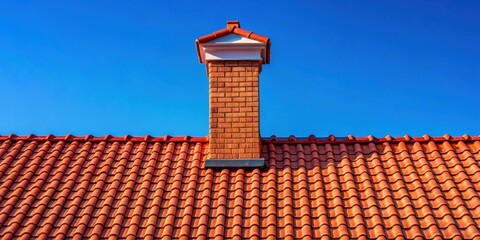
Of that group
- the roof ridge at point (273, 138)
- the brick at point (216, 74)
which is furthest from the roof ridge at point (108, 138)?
the brick at point (216, 74)

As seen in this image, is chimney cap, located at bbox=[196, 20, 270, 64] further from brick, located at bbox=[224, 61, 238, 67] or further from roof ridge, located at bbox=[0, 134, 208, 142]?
roof ridge, located at bbox=[0, 134, 208, 142]

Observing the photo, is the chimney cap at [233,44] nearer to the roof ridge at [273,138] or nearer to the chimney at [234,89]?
the chimney at [234,89]

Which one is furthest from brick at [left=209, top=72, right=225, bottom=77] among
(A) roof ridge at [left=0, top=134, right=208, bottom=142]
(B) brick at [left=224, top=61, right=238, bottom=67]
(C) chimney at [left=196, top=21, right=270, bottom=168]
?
(A) roof ridge at [left=0, top=134, right=208, bottom=142]

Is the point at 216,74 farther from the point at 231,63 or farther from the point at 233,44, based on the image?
the point at 233,44

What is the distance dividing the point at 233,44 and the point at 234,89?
2.18 ft

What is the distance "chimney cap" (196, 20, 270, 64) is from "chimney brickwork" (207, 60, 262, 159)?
0.30 feet

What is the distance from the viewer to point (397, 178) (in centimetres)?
897

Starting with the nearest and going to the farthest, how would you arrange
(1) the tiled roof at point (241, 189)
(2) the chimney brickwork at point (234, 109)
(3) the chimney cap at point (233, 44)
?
(1) the tiled roof at point (241, 189), (2) the chimney brickwork at point (234, 109), (3) the chimney cap at point (233, 44)

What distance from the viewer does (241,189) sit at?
8.88 m

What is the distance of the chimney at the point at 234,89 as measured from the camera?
9773mm

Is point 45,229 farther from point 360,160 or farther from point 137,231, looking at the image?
point 360,160

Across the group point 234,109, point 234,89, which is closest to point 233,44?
point 234,89

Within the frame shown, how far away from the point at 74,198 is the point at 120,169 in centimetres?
92

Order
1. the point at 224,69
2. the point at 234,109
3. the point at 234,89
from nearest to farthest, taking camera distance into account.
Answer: the point at 234,109, the point at 234,89, the point at 224,69
